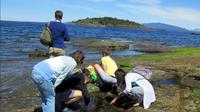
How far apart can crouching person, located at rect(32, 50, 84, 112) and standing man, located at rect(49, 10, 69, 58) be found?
9.66 ft

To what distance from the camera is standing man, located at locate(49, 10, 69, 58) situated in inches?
462

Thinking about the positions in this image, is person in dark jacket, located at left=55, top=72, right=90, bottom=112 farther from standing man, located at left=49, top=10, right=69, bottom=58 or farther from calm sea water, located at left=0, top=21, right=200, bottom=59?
calm sea water, located at left=0, top=21, right=200, bottom=59

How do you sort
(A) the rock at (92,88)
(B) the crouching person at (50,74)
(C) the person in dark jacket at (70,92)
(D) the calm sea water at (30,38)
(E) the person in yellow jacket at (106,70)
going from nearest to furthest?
(B) the crouching person at (50,74) → (C) the person in dark jacket at (70,92) → (E) the person in yellow jacket at (106,70) → (A) the rock at (92,88) → (D) the calm sea water at (30,38)

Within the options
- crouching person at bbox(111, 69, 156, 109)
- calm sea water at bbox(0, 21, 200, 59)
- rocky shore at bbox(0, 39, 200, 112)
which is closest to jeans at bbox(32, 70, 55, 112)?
rocky shore at bbox(0, 39, 200, 112)

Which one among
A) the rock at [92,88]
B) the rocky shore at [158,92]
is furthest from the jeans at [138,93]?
the rock at [92,88]

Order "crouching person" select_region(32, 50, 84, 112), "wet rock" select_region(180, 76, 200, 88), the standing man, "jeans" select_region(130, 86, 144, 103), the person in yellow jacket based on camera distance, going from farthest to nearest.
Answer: "wet rock" select_region(180, 76, 200, 88)
the person in yellow jacket
the standing man
"jeans" select_region(130, 86, 144, 103)
"crouching person" select_region(32, 50, 84, 112)

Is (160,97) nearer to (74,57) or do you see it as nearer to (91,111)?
(91,111)

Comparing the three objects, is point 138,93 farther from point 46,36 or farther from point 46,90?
point 46,36

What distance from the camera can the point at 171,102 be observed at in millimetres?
12008

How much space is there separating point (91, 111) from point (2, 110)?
3014 mm

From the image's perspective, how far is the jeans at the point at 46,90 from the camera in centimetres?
870

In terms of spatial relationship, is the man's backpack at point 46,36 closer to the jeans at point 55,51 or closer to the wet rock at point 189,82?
the jeans at point 55,51

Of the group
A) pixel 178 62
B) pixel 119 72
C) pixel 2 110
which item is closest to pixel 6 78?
pixel 2 110

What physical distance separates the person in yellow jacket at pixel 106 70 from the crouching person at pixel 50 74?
359 centimetres
